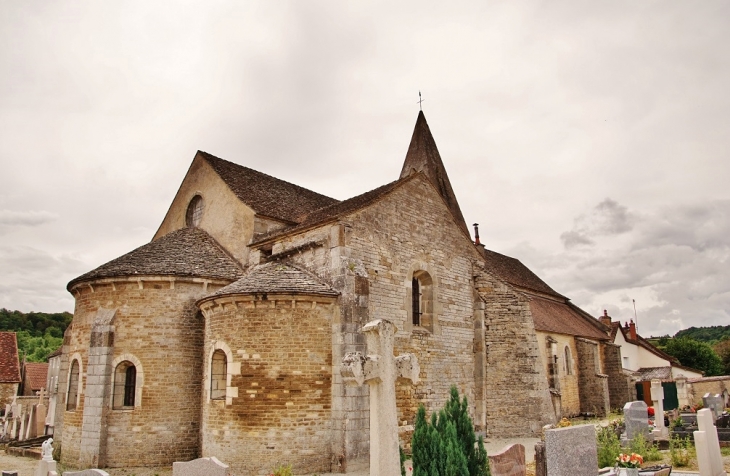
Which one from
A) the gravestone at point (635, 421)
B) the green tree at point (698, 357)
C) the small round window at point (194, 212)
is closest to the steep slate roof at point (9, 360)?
the small round window at point (194, 212)

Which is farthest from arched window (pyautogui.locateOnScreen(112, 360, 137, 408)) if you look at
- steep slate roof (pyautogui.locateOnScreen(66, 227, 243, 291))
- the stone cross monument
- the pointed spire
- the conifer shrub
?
the pointed spire

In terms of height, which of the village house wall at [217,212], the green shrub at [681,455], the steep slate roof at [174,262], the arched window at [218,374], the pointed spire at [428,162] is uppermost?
the pointed spire at [428,162]

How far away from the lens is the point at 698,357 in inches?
1984

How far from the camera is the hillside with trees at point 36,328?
66625mm

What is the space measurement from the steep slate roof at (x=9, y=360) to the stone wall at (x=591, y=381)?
114 feet

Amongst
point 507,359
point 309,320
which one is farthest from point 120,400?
point 507,359

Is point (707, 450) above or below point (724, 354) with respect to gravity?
below

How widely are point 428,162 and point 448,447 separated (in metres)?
22.4

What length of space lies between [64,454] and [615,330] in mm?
32343

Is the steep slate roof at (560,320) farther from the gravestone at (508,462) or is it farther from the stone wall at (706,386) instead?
Result: the gravestone at (508,462)

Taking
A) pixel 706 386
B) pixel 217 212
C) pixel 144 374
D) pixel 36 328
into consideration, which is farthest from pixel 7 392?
pixel 36 328

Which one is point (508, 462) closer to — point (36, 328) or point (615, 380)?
point (615, 380)

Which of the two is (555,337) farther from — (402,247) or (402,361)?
(402,361)

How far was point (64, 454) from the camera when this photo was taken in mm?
16422
